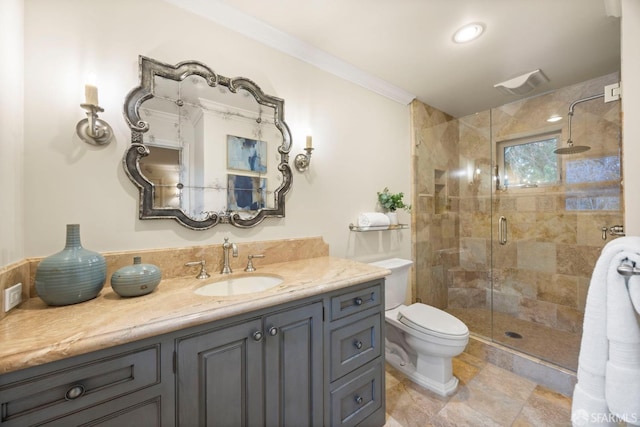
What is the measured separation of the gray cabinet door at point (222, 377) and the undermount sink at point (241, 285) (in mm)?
358

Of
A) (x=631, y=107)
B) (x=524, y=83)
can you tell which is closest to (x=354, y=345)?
(x=631, y=107)

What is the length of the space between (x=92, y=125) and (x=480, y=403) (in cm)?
260

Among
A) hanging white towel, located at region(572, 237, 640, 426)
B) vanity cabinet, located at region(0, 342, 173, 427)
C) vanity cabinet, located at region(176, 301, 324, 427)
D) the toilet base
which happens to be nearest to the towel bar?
hanging white towel, located at region(572, 237, 640, 426)

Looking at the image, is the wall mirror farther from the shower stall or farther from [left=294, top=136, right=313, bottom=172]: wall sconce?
the shower stall

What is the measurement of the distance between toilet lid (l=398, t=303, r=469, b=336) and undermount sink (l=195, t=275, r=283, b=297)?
1031 mm

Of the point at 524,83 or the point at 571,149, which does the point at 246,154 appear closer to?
the point at 524,83

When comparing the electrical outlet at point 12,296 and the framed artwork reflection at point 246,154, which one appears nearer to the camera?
the electrical outlet at point 12,296

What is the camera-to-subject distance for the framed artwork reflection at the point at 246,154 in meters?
1.45

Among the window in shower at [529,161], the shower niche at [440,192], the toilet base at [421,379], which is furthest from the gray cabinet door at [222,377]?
the window in shower at [529,161]

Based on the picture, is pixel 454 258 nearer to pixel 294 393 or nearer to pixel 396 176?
pixel 396 176

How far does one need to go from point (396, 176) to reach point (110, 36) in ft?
7.04

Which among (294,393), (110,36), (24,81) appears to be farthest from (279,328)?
(110,36)

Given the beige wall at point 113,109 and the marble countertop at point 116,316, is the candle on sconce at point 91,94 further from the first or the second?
the marble countertop at point 116,316

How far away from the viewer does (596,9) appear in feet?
4.65
